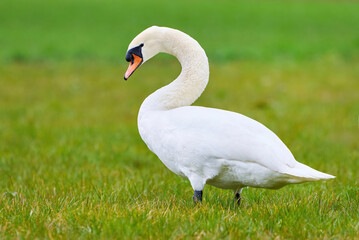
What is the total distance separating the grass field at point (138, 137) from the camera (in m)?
3.48

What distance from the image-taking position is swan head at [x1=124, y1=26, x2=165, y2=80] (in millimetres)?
4199

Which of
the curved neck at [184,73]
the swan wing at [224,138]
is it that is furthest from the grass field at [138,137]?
the curved neck at [184,73]

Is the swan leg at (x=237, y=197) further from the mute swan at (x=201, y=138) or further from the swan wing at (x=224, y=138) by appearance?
the swan wing at (x=224, y=138)

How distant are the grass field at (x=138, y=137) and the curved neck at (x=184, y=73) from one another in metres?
0.69

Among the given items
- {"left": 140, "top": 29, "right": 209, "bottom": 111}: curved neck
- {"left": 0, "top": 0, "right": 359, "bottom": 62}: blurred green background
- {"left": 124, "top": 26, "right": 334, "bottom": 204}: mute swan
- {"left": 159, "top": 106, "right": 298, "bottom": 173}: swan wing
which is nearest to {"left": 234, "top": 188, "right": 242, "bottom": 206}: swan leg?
{"left": 124, "top": 26, "right": 334, "bottom": 204}: mute swan

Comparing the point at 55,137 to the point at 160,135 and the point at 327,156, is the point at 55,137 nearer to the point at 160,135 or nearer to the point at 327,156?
the point at 327,156

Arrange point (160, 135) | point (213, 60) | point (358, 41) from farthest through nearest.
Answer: point (358, 41) → point (213, 60) → point (160, 135)

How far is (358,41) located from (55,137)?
14.4 meters

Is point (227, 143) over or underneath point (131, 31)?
underneath

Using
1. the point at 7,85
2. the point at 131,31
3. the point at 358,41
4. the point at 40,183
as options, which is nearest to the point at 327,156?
the point at 40,183

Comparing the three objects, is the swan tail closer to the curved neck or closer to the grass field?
the grass field

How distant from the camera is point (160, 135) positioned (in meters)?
3.95

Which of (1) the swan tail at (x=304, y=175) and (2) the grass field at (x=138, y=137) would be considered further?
(1) the swan tail at (x=304, y=175)

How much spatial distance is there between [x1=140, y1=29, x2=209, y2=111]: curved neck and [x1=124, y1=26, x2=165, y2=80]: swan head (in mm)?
60
